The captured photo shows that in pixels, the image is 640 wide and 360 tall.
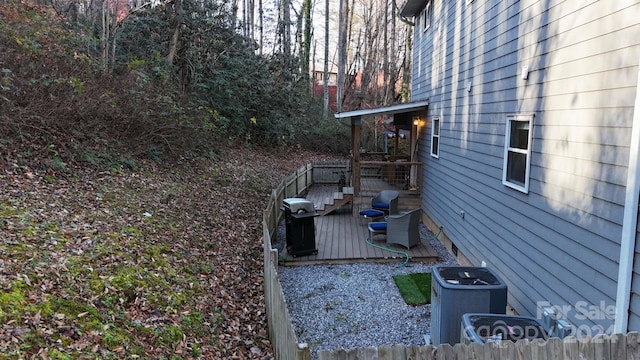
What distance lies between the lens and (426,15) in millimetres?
11953

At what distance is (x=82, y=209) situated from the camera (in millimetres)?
5797

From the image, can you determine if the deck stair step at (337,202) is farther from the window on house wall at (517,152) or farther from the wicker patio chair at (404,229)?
the window on house wall at (517,152)

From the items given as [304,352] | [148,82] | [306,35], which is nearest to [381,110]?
[148,82]

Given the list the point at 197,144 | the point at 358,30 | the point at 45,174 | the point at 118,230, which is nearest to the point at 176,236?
the point at 118,230


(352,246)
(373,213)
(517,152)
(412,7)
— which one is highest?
(412,7)

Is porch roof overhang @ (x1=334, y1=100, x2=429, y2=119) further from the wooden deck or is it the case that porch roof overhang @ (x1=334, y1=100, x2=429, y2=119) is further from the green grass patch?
the green grass patch

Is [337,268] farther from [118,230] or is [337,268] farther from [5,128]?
[5,128]

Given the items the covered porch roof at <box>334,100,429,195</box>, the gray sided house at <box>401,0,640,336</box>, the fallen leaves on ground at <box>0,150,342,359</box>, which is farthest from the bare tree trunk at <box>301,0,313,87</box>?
the fallen leaves on ground at <box>0,150,342,359</box>

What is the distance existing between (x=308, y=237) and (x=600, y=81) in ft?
18.5

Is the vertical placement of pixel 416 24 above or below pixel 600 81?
above

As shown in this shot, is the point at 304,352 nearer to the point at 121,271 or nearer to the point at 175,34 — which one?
the point at 121,271

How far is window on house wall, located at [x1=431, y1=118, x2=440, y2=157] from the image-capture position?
10.3 meters

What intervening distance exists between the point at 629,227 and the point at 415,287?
395 cm

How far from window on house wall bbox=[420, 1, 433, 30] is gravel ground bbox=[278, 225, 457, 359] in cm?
710
